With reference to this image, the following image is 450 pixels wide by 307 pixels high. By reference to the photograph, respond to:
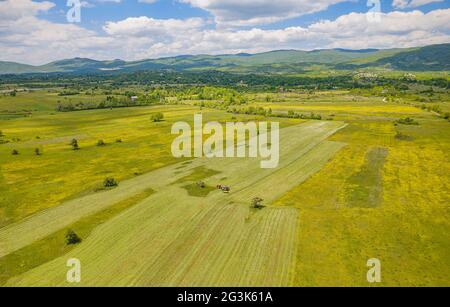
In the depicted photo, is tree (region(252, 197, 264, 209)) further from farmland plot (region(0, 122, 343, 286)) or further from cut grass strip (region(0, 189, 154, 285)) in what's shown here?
cut grass strip (region(0, 189, 154, 285))

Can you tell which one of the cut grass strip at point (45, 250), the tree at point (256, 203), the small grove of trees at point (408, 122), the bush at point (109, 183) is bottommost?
the cut grass strip at point (45, 250)

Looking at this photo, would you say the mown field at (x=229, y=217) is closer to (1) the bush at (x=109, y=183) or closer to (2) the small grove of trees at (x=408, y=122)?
(1) the bush at (x=109, y=183)

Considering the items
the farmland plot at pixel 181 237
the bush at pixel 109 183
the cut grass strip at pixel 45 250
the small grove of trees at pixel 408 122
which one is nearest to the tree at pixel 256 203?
the farmland plot at pixel 181 237

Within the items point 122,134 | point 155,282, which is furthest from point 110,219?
point 122,134

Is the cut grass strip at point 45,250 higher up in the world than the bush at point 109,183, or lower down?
lower down

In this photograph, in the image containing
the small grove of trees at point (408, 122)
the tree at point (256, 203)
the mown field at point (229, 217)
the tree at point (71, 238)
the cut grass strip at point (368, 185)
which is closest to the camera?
the mown field at point (229, 217)

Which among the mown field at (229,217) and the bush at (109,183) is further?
the bush at (109,183)

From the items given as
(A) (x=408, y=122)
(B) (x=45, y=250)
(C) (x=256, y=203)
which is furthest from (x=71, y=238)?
(A) (x=408, y=122)
